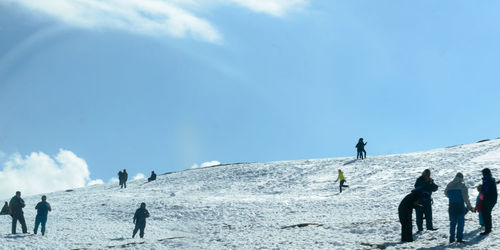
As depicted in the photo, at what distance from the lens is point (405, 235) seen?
1430cm

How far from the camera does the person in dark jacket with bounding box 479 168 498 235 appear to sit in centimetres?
1410

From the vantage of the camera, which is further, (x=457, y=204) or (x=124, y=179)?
(x=124, y=179)

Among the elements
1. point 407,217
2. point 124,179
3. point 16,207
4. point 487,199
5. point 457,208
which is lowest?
point 407,217

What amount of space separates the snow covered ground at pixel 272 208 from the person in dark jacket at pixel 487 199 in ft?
1.13

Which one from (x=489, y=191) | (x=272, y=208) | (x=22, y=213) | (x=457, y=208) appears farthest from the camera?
(x=272, y=208)

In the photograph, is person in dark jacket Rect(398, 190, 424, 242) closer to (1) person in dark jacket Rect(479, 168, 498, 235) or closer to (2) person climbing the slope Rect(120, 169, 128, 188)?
(1) person in dark jacket Rect(479, 168, 498, 235)

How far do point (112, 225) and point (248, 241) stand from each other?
35.9 ft

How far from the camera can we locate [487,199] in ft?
46.8

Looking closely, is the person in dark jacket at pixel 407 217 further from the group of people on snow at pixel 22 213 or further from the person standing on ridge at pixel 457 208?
the group of people on snow at pixel 22 213

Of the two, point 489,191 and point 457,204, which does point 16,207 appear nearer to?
point 457,204

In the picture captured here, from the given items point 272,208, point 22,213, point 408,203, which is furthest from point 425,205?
point 22,213

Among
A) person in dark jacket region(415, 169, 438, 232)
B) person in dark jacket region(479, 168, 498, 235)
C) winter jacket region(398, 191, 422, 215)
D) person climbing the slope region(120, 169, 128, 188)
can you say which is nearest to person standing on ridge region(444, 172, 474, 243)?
person in dark jacket region(479, 168, 498, 235)

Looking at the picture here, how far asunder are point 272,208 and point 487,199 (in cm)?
1480

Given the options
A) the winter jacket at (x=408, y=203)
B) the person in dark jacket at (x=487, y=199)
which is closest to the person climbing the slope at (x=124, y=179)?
the winter jacket at (x=408, y=203)
